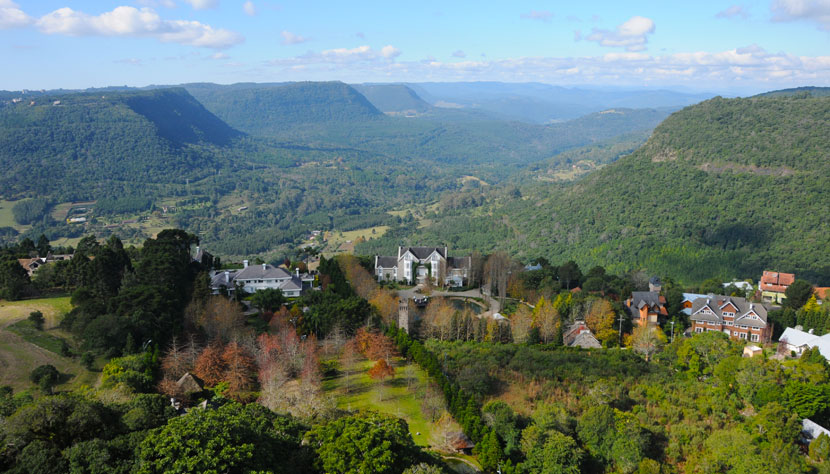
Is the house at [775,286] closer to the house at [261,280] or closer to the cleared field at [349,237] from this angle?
the house at [261,280]

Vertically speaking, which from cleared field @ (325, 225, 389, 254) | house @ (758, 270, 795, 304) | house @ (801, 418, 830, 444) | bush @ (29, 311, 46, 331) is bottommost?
cleared field @ (325, 225, 389, 254)

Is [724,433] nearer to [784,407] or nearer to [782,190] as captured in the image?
[784,407]

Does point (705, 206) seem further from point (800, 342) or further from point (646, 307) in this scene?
point (800, 342)

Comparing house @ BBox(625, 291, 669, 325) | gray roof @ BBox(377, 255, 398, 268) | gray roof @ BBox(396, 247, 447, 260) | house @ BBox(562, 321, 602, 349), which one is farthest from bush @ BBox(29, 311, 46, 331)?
house @ BBox(625, 291, 669, 325)

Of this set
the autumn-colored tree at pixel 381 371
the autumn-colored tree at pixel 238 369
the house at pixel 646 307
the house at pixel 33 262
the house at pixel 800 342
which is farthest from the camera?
the house at pixel 33 262

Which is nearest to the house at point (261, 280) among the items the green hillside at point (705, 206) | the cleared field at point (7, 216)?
the green hillside at point (705, 206)

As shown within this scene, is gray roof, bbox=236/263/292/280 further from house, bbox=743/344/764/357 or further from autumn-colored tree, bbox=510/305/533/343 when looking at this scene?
house, bbox=743/344/764/357
